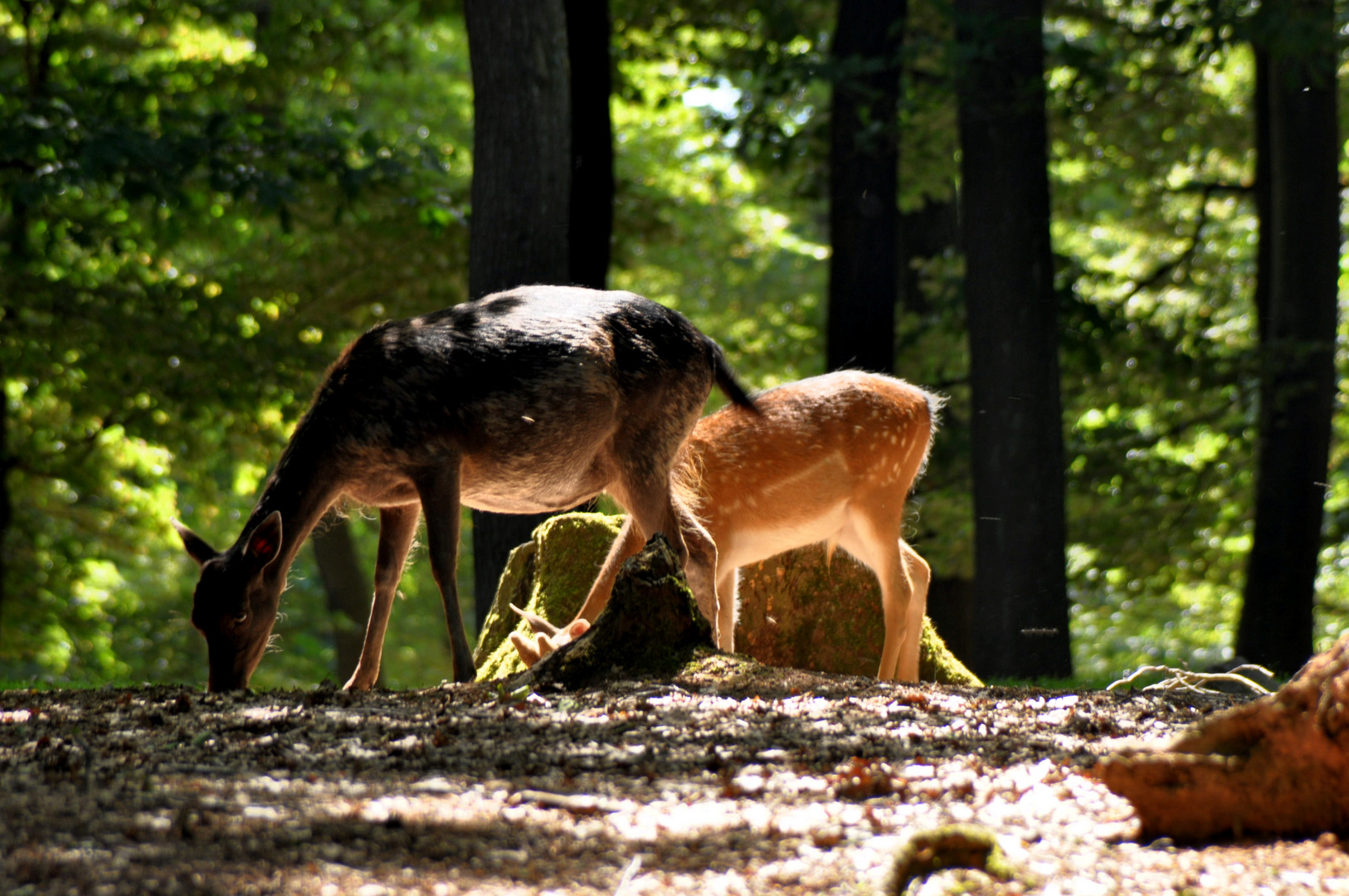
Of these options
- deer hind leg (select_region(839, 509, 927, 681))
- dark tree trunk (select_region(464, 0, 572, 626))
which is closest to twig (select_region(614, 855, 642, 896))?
deer hind leg (select_region(839, 509, 927, 681))

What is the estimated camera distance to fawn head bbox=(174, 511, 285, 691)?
5.41 m

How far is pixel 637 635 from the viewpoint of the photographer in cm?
511

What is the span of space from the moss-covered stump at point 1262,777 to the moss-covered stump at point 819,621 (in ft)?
17.0

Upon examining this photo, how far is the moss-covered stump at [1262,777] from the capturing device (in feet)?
9.70

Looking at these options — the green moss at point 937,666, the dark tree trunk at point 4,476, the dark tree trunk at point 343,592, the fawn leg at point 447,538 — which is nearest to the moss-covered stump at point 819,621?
the green moss at point 937,666

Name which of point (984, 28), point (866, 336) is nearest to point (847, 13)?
point (984, 28)

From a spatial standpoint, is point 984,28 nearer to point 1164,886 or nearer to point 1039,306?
point 1039,306

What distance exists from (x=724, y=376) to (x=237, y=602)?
9.09 ft

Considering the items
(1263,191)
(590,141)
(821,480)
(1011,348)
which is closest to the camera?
(821,480)

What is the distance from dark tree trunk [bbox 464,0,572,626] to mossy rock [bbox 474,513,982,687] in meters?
0.91

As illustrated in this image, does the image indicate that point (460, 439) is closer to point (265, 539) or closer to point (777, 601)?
point (265, 539)

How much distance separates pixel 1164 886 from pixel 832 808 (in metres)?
Answer: 0.79

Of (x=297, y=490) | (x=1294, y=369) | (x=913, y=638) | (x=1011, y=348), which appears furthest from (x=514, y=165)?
(x=1294, y=369)

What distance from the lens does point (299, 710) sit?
4480mm
